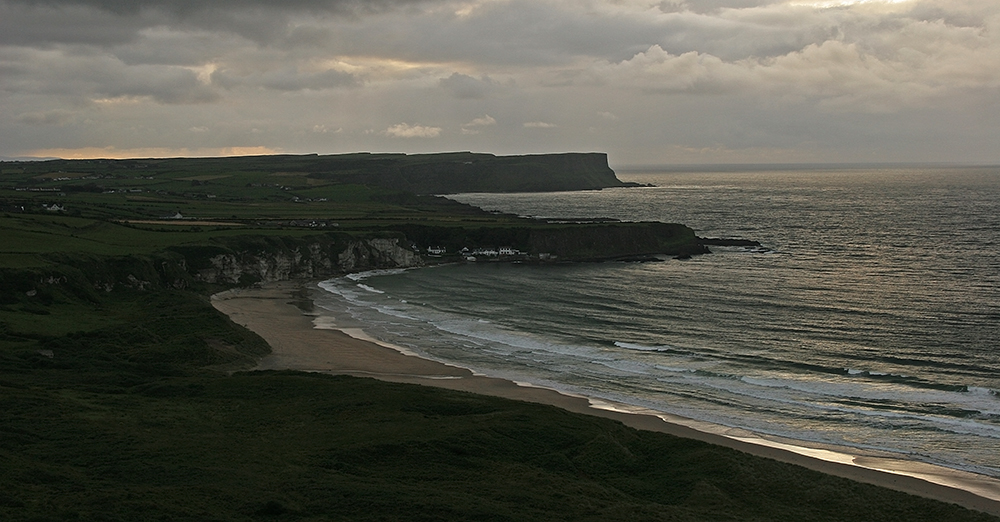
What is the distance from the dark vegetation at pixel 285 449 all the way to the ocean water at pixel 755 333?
35.8 ft

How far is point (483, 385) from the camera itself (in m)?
49.7

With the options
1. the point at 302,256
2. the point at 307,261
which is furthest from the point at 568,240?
the point at 302,256

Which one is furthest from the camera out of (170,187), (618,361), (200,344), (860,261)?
(170,187)

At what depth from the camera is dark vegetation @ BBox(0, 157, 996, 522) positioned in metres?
25.3

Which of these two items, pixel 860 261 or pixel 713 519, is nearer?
pixel 713 519

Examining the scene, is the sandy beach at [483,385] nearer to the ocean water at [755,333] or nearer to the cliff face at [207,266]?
the ocean water at [755,333]

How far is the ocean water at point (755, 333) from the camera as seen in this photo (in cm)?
4312

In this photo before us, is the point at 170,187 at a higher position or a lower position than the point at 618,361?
higher

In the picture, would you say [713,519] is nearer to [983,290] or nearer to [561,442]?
[561,442]

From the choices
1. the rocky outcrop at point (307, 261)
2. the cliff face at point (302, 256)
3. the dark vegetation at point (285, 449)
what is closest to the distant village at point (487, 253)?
the cliff face at point (302, 256)

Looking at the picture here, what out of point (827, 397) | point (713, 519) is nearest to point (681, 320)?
point (827, 397)

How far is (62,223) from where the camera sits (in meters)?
85.2

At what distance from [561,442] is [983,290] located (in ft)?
217

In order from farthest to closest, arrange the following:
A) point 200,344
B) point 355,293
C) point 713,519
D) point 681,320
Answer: point 355,293 → point 681,320 → point 200,344 → point 713,519
